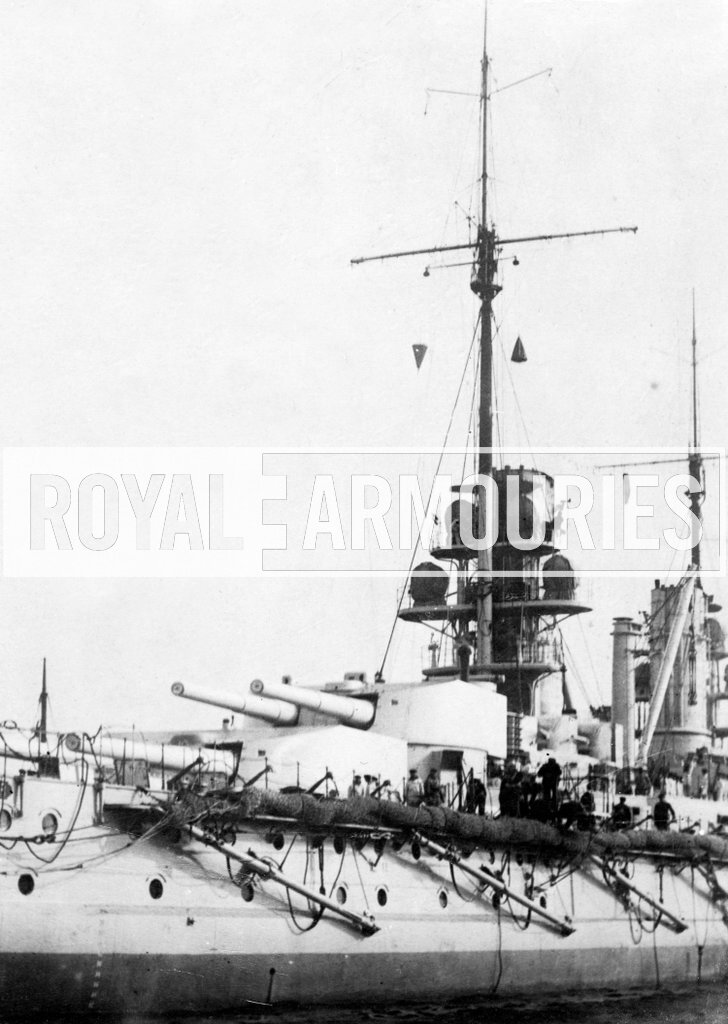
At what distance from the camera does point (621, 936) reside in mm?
21781

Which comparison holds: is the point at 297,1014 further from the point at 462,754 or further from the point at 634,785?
the point at 634,785

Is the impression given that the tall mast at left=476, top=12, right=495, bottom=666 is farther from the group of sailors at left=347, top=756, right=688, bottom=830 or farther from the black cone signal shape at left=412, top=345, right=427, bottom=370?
the group of sailors at left=347, top=756, right=688, bottom=830

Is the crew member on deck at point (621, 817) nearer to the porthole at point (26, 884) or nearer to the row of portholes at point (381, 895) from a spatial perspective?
the row of portholes at point (381, 895)

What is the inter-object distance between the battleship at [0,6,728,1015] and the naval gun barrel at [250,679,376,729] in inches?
2.0

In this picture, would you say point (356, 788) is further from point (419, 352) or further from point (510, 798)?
point (419, 352)

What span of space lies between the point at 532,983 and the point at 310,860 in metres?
4.66

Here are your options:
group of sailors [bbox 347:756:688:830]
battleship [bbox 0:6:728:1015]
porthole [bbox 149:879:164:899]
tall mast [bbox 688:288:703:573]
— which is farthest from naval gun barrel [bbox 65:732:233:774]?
tall mast [bbox 688:288:703:573]

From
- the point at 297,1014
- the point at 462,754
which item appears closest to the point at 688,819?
the point at 462,754

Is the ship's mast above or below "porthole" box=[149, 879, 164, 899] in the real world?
above

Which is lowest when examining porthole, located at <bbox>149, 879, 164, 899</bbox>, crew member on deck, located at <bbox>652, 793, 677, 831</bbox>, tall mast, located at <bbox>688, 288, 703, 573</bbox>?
crew member on deck, located at <bbox>652, 793, 677, 831</bbox>

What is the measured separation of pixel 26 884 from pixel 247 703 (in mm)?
6453

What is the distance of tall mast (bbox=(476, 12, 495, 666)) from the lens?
1080 inches

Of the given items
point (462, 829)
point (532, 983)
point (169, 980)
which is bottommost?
point (532, 983)

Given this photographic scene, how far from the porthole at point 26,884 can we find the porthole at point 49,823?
0.69 m
